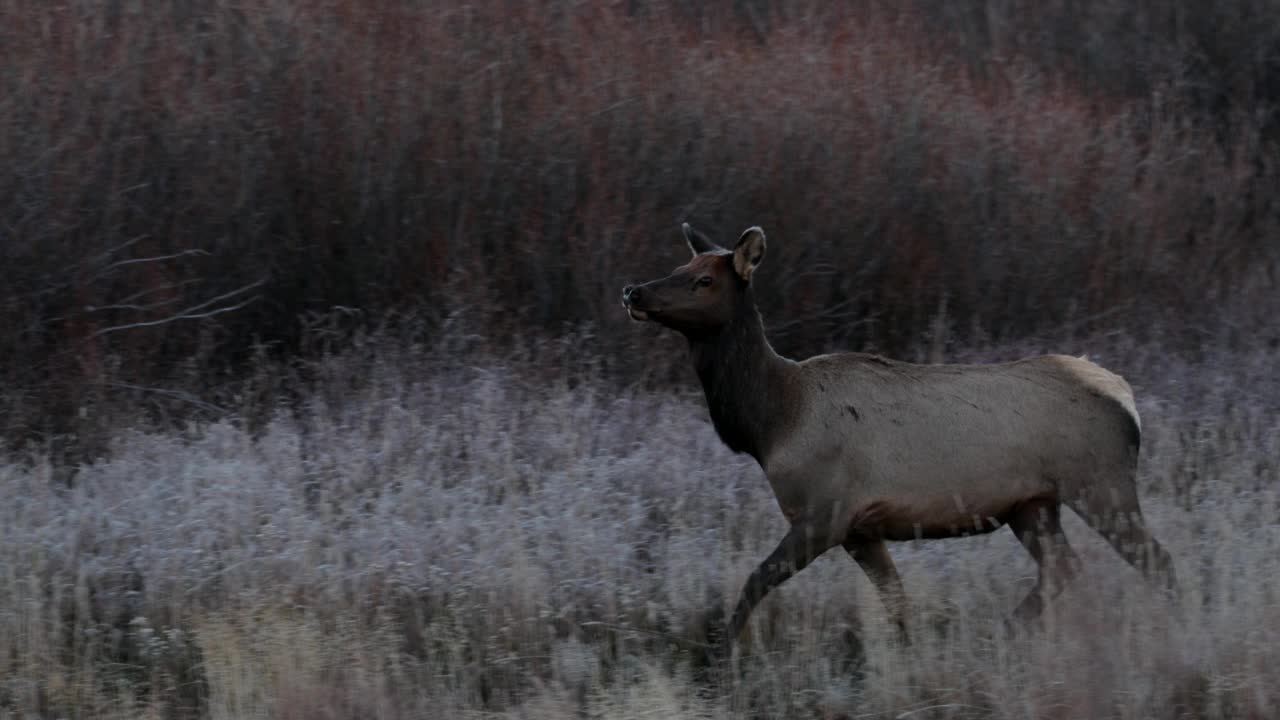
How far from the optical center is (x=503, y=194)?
35.9 feet

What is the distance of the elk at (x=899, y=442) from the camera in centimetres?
642

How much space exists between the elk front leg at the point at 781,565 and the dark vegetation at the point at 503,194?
4373 mm

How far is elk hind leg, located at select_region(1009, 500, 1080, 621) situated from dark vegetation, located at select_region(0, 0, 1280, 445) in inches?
170

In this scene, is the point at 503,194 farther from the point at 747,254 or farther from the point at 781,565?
the point at 781,565

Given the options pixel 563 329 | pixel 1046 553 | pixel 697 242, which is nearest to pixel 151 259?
pixel 563 329

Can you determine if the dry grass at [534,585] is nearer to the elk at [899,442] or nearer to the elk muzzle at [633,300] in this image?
the elk at [899,442]

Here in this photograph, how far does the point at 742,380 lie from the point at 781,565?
0.89m

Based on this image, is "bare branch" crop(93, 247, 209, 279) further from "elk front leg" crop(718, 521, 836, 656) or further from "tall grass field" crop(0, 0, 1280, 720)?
"elk front leg" crop(718, 521, 836, 656)

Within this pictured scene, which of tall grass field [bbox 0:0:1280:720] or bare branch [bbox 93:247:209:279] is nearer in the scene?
tall grass field [bbox 0:0:1280:720]

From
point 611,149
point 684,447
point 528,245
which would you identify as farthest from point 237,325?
point 684,447

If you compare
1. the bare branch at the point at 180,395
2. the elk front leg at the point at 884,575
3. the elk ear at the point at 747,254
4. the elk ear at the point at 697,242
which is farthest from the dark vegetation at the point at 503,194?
the elk front leg at the point at 884,575

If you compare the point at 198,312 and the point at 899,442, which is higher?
the point at 899,442

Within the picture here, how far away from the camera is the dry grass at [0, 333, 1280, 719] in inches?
235

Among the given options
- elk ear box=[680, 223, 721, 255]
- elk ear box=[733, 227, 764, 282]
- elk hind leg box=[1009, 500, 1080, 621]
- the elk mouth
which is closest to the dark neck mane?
elk ear box=[733, 227, 764, 282]
